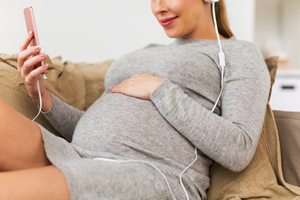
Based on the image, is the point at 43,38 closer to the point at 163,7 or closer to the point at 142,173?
the point at 163,7

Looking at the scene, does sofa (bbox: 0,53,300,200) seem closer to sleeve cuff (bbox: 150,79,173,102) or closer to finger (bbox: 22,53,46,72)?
finger (bbox: 22,53,46,72)

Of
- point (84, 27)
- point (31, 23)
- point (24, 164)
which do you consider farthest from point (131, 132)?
point (84, 27)

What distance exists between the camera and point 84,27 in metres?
1.77

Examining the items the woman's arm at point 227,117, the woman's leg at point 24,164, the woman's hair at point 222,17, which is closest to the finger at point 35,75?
the woman's leg at point 24,164

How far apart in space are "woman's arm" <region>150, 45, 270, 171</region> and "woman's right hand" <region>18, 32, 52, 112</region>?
33 cm

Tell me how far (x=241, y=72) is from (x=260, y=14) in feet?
6.32

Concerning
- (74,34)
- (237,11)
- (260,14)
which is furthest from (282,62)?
(74,34)

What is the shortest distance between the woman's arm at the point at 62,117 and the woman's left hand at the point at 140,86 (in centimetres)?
22

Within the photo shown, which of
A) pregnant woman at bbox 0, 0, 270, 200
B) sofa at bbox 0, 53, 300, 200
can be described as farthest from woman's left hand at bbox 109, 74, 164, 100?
sofa at bbox 0, 53, 300, 200

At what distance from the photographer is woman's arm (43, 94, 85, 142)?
1.03 metres

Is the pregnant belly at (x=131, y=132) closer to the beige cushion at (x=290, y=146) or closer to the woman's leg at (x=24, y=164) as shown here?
the woman's leg at (x=24, y=164)

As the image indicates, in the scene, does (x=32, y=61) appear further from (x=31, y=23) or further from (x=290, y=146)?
(x=290, y=146)

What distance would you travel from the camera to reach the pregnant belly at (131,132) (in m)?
0.80

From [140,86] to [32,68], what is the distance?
0.33 m
